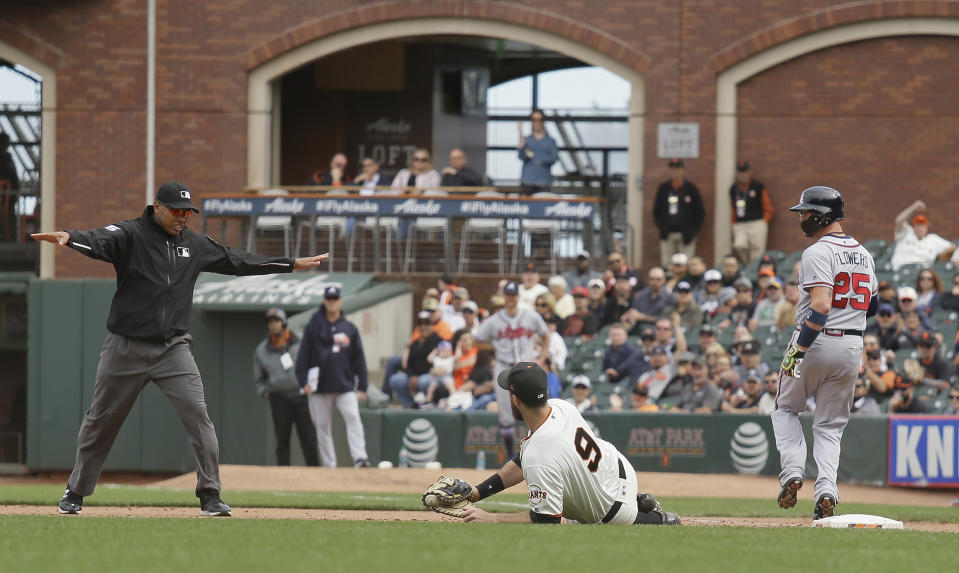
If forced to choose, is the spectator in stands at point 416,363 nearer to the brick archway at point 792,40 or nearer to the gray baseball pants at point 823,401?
the brick archway at point 792,40

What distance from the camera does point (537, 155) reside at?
21.3m

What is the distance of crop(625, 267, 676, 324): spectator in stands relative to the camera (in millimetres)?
17609

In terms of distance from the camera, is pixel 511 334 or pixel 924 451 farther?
pixel 511 334

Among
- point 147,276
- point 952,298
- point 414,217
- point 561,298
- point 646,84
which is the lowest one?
point 561,298

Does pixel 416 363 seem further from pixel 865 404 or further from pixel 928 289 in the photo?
pixel 928 289

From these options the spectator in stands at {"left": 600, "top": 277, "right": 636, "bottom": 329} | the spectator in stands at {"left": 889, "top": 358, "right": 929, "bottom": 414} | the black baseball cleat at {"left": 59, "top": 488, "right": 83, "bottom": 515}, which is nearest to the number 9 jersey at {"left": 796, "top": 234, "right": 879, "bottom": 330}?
the black baseball cleat at {"left": 59, "top": 488, "right": 83, "bottom": 515}

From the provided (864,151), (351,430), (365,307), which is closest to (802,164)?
(864,151)

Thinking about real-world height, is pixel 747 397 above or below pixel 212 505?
below

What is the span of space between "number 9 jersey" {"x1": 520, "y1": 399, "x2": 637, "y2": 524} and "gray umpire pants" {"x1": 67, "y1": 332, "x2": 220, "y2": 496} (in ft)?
7.16

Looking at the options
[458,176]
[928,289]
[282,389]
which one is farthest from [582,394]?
[458,176]

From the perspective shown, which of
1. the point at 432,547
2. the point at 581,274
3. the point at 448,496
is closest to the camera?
the point at 432,547

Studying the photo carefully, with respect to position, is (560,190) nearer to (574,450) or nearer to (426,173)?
(426,173)

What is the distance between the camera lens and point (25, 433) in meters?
19.0

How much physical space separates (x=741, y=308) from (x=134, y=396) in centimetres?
1078
